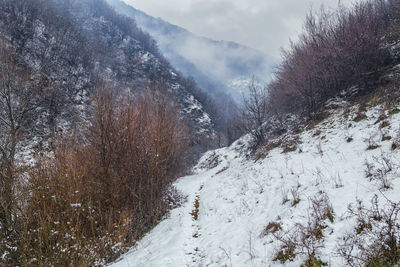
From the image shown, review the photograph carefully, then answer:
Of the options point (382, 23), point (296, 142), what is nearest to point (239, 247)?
point (296, 142)

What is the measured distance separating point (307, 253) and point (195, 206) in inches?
256

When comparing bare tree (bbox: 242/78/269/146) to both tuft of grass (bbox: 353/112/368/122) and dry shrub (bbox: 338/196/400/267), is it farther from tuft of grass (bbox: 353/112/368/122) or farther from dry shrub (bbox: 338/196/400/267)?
dry shrub (bbox: 338/196/400/267)

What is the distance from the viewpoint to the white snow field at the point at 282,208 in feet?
11.4

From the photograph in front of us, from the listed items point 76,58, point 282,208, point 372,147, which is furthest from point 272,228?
point 76,58

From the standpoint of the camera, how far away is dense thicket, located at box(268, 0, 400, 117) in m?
10.7

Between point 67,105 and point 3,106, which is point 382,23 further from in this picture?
point 67,105

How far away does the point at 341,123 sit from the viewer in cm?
902

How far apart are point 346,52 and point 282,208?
439 inches

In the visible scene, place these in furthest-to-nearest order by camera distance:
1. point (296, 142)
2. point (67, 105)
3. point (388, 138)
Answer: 1. point (67, 105)
2. point (296, 142)
3. point (388, 138)

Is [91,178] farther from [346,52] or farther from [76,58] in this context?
[76,58]

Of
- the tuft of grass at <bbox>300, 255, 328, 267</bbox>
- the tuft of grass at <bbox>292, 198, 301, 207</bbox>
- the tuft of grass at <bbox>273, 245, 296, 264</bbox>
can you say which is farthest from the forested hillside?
the tuft of grass at <bbox>292, 198, 301, 207</bbox>

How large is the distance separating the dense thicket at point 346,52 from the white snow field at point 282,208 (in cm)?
482

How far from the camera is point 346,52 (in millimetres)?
11125

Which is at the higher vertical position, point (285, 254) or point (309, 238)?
point (309, 238)
